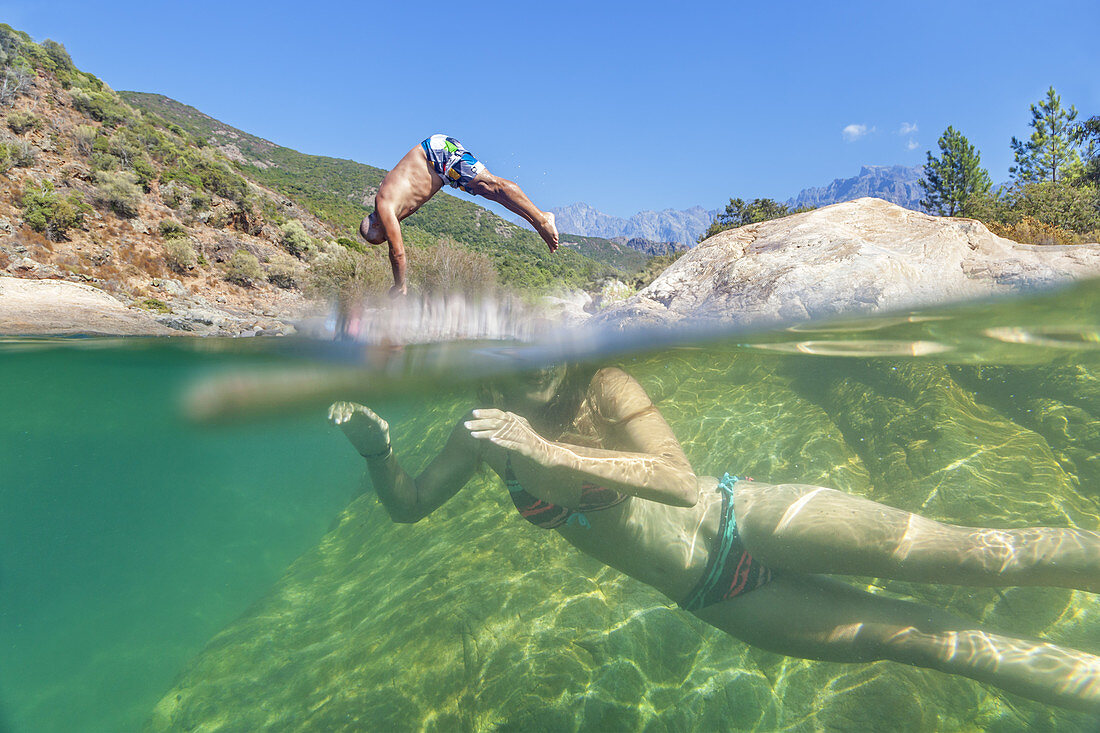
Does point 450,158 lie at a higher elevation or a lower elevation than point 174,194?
lower

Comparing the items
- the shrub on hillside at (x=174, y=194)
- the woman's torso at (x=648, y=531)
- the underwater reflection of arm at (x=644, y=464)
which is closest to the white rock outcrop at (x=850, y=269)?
the woman's torso at (x=648, y=531)

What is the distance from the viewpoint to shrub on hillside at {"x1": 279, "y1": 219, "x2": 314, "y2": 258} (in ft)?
86.9

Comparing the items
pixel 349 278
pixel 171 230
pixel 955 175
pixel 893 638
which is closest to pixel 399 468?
pixel 893 638

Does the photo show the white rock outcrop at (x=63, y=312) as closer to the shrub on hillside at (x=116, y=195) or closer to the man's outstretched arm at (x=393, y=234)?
the man's outstretched arm at (x=393, y=234)

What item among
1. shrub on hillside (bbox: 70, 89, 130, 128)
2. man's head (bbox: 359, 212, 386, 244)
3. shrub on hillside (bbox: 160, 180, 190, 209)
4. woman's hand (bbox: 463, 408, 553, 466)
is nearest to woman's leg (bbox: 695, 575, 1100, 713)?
woman's hand (bbox: 463, 408, 553, 466)

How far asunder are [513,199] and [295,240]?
92.7 feet

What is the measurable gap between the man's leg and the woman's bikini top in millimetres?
2152

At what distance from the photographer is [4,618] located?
1141 centimetres

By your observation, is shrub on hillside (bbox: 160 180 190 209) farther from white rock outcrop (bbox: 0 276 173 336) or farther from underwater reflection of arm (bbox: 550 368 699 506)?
underwater reflection of arm (bbox: 550 368 699 506)

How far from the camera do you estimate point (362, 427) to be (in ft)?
13.8

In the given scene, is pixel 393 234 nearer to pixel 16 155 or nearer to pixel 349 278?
pixel 349 278

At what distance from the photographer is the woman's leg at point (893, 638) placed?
9.85ft

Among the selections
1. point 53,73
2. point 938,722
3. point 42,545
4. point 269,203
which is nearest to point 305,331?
point 938,722

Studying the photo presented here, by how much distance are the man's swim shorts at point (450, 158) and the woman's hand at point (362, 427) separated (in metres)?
2.33
